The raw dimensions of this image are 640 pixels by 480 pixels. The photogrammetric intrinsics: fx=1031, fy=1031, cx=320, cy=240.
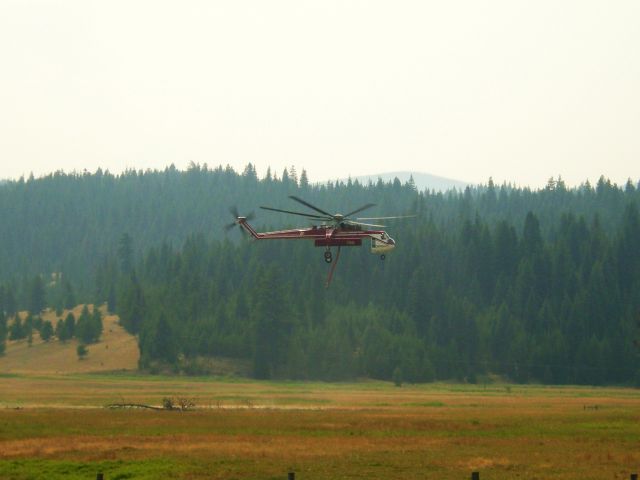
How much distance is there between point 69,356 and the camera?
163125 mm

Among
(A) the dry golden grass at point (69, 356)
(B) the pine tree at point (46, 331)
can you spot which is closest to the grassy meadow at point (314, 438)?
(A) the dry golden grass at point (69, 356)

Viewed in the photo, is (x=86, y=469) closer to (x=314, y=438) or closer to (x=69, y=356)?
(x=314, y=438)

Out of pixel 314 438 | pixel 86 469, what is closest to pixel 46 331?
pixel 314 438

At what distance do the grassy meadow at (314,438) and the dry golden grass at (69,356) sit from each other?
50.9 metres

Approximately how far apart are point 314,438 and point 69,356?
363ft

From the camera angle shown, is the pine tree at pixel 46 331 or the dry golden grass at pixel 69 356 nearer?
the dry golden grass at pixel 69 356

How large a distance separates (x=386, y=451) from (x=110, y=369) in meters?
104

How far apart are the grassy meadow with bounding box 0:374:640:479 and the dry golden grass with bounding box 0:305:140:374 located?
50890 mm

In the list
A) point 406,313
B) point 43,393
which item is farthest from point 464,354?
point 43,393

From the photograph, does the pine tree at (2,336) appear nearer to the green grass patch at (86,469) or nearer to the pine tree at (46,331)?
the pine tree at (46,331)

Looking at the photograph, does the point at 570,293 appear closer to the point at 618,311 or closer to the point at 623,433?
the point at 618,311

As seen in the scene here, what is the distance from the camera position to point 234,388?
123 metres

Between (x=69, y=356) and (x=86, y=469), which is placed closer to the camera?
(x=86, y=469)

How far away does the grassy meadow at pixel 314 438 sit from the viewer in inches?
1854
